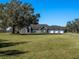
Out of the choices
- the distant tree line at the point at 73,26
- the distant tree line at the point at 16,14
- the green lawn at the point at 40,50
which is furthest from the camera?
the distant tree line at the point at 73,26

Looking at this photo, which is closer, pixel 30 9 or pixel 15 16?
pixel 15 16

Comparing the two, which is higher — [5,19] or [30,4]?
[30,4]

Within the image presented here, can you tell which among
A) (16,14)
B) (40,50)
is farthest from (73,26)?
(40,50)

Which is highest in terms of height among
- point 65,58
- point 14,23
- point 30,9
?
point 30,9

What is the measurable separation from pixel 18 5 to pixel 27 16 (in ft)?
15.3

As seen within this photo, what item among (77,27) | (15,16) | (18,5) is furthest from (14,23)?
(77,27)

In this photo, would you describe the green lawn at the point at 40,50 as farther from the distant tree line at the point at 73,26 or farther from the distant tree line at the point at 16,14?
the distant tree line at the point at 73,26

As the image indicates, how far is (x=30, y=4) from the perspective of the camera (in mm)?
69688

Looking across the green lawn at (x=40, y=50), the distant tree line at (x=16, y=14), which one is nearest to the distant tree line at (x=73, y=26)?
the distant tree line at (x=16, y=14)

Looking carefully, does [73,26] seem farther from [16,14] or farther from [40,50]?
[40,50]

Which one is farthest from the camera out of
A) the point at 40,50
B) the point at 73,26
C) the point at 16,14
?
the point at 73,26

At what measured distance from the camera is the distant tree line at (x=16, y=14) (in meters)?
64.5

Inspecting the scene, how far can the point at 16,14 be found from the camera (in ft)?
213

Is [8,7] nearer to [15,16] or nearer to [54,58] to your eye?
[15,16]
